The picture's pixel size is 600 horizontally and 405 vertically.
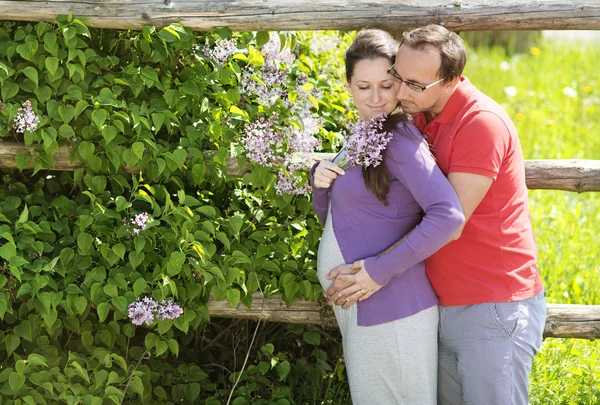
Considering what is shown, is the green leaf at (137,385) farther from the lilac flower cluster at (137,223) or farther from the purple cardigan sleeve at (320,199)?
the purple cardigan sleeve at (320,199)

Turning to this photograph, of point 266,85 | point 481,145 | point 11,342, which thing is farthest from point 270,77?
point 11,342

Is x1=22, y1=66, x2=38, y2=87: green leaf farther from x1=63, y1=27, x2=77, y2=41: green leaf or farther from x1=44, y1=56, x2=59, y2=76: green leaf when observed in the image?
x1=63, y1=27, x2=77, y2=41: green leaf

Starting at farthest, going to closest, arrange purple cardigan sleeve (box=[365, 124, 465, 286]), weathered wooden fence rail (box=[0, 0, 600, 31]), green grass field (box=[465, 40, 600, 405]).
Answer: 1. green grass field (box=[465, 40, 600, 405])
2. weathered wooden fence rail (box=[0, 0, 600, 31])
3. purple cardigan sleeve (box=[365, 124, 465, 286])

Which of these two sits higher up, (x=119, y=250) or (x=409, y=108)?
(x=409, y=108)

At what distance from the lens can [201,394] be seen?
3191mm

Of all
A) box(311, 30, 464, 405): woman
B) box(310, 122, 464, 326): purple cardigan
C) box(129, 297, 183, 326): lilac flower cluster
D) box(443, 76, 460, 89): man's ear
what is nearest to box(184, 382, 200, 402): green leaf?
box(129, 297, 183, 326): lilac flower cluster

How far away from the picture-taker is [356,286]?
2357mm

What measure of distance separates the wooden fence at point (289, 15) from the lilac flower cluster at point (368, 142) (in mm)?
581

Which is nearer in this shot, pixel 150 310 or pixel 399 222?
pixel 399 222

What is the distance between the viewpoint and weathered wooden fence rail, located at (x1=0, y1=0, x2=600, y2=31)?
2.76 metres

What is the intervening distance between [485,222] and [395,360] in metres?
0.48

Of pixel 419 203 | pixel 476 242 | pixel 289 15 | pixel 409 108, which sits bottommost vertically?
pixel 476 242

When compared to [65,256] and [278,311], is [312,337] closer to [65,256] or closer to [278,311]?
[278,311]

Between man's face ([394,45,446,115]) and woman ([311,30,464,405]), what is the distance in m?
0.05
